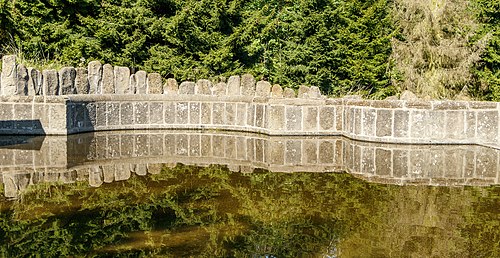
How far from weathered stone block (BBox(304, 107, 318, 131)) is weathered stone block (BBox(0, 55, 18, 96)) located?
6296mm

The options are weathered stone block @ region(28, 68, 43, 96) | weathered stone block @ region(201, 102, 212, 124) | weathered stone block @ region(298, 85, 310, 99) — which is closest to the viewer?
weathered stone block @ region(28, 68, 43, 96)

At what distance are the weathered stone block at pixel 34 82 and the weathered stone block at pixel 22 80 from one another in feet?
0.28

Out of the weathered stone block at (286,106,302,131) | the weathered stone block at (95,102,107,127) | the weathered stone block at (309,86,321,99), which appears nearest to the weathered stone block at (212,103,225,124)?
the weathered stone block at (286,106,302,131)

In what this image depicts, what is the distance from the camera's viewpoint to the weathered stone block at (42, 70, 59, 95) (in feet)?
45.8

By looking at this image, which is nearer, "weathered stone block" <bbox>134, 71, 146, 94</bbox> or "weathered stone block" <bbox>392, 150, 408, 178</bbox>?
"weathered stone block" <bbox>392, 150, 408, 178</bbox>

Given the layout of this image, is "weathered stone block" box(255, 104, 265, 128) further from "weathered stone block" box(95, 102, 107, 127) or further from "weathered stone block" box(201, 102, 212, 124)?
"weathered stone block" box(95, 102, 107, 127)

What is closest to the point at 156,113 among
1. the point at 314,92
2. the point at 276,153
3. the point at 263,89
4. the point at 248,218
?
the point at 263,89

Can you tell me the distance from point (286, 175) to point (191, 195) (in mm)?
1814

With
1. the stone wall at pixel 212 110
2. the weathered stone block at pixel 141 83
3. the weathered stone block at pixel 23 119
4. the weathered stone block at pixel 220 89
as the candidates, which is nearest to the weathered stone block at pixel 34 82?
the stone wall at pixel 212 110

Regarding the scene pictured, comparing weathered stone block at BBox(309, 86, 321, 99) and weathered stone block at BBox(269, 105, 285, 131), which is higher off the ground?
weathered stone block at BBox(309, 86, 321, 99)

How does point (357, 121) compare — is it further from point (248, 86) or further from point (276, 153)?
point (248, 86)

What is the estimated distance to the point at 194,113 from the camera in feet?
48.5

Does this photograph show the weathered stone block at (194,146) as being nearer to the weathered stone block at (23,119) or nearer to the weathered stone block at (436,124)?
the weathered stone block at (23,119)

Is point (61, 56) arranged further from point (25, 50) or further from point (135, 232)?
point (135, 232)
